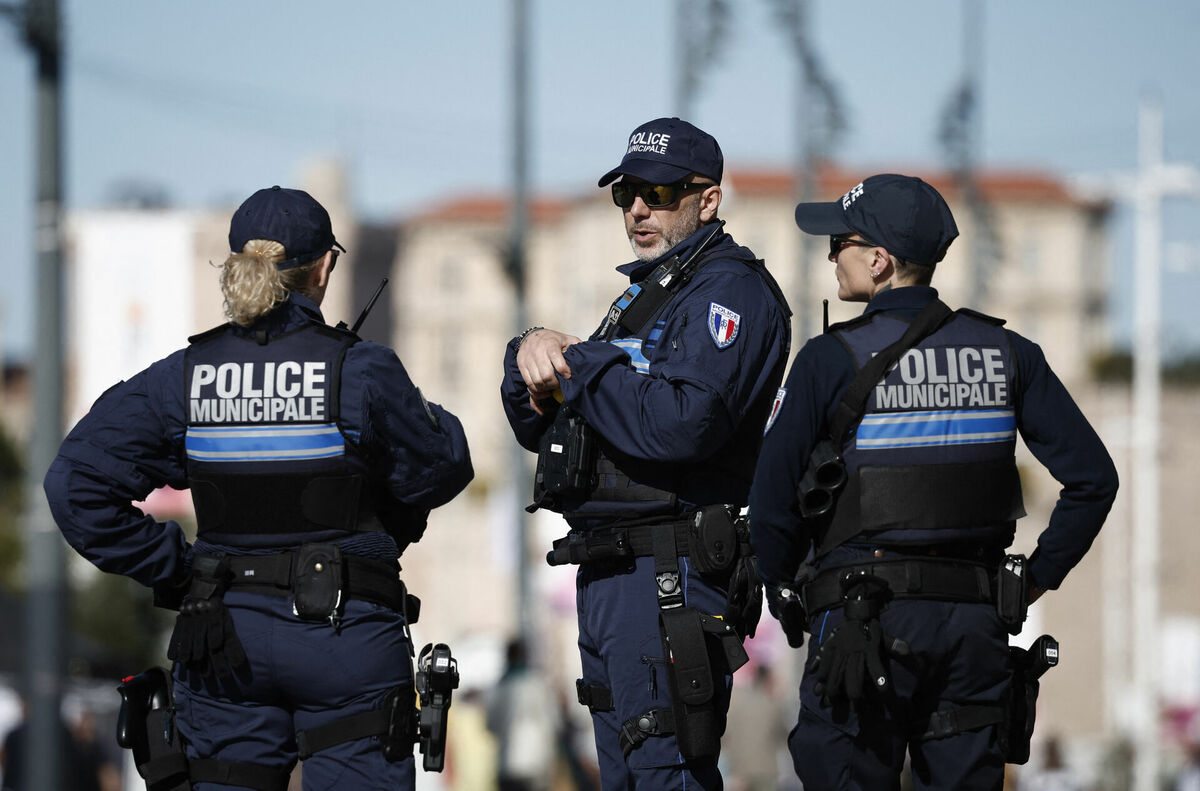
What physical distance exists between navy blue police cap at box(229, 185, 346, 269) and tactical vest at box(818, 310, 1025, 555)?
158 cm

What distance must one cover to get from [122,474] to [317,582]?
709 mm

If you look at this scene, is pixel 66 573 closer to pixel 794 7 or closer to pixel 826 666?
pixel 826 666

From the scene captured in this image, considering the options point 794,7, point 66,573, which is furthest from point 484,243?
point 66,573

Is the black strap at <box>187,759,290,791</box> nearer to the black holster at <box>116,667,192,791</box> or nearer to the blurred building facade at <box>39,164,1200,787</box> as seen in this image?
the black holster at <box>116,667,192,791</box>

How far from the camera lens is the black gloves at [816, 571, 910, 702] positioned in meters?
4.69

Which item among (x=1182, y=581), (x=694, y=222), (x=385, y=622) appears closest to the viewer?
(x=385, y=622)

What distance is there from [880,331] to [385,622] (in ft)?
5.44

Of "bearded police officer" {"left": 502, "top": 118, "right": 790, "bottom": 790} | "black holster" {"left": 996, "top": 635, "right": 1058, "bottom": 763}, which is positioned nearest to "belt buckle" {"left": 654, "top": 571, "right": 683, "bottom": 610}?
"bearded police officer" {"left": 502, "top": 118, "right": 790, "bottom": 790}

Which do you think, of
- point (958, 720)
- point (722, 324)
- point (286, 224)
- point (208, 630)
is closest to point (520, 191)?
point (286, 224)

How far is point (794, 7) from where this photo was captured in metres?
17.7

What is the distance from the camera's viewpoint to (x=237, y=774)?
4934 mm

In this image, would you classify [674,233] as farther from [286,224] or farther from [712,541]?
[286,224]

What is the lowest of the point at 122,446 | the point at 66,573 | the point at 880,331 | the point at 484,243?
the point at 66,573

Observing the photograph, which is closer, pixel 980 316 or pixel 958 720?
pixel 958 720
